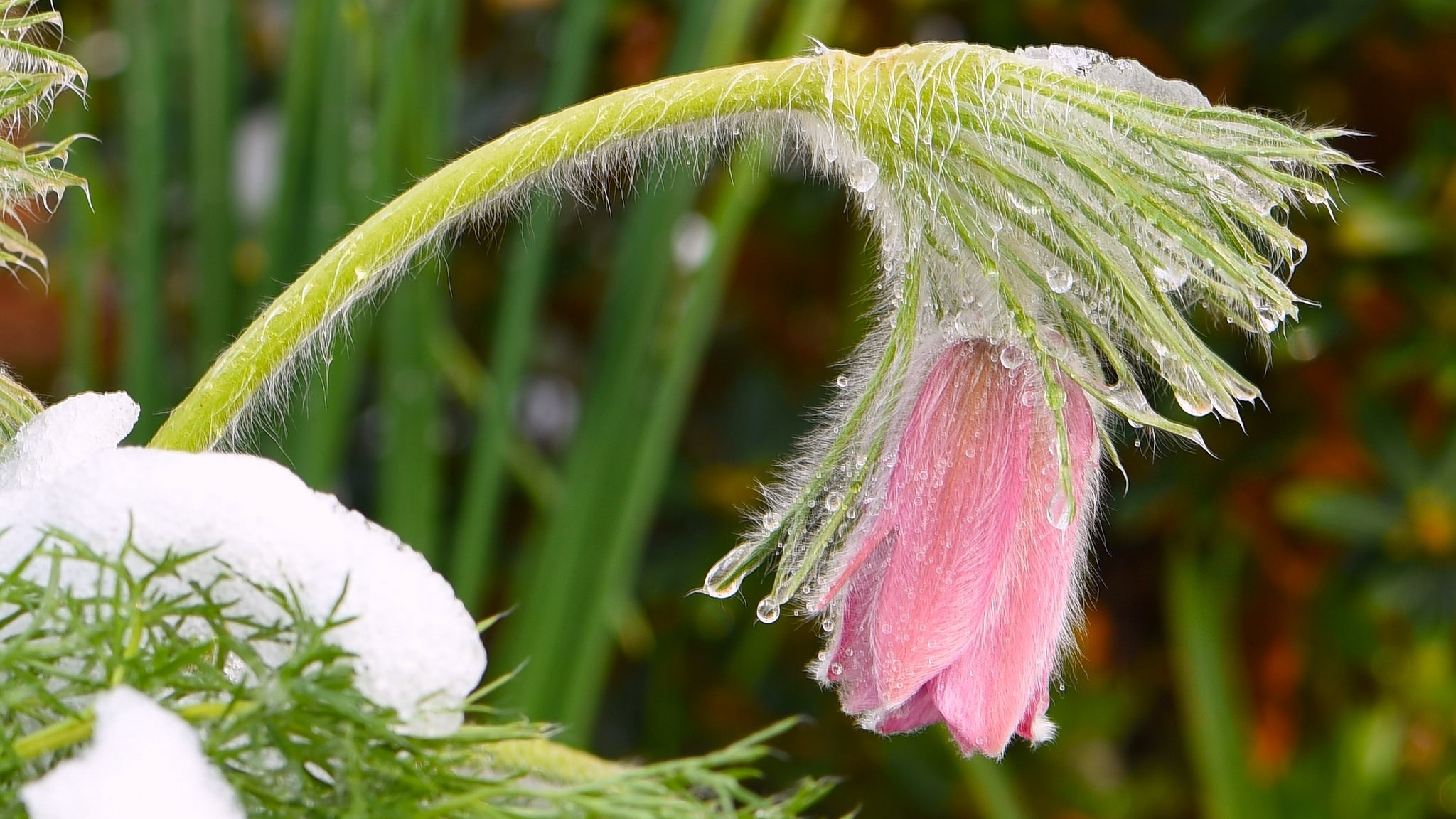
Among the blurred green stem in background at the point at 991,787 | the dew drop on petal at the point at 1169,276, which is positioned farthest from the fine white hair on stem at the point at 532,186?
the blurred green stem in background at the point at 991,787

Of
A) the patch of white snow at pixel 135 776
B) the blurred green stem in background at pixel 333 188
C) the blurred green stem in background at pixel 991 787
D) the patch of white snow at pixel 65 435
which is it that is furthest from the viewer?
the blurred green stem in background at pixel 991 787

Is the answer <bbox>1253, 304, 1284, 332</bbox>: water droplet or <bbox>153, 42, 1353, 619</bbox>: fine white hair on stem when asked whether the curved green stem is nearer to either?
<bbox>153, 42, 1353, 619</bbox>: fine white hair on stem

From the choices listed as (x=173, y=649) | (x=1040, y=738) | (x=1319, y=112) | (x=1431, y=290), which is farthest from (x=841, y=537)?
(x=1319, y=112)

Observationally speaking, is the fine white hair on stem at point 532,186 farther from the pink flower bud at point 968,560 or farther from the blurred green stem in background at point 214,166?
the blurred green stem in background at point 214,166

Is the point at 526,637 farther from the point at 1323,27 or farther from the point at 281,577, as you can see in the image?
the point at 1323,27

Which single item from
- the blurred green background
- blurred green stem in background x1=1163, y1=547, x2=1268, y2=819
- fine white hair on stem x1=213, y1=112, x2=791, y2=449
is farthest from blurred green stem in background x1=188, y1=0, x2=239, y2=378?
blurred green stem in background x1=1163, y1=547, x2=1268, y2=819
